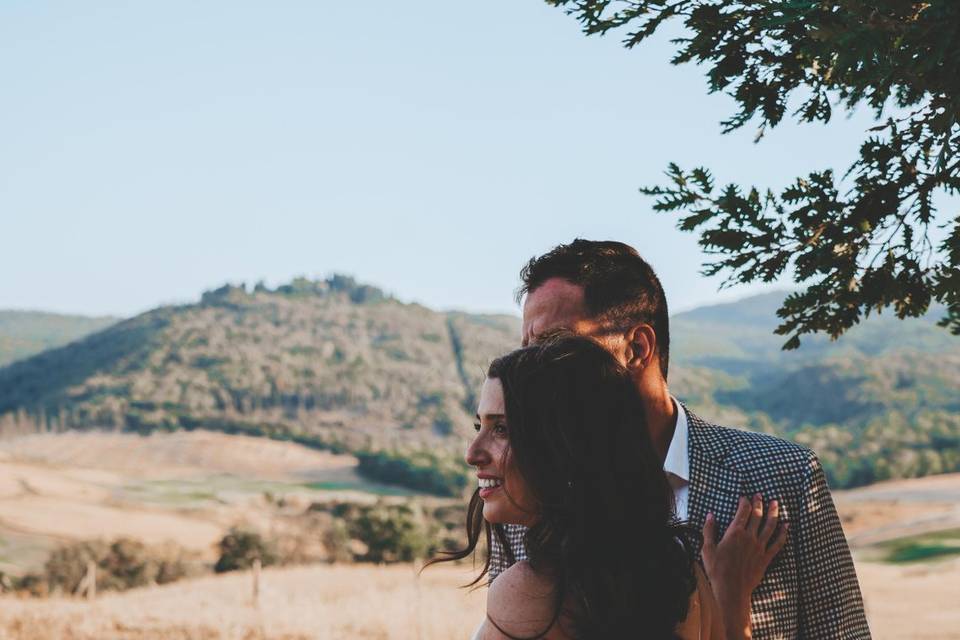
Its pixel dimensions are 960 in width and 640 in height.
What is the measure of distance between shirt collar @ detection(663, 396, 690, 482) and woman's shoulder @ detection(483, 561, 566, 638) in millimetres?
984

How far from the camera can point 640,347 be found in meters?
2.88

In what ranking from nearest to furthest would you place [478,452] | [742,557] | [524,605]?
[524,605]
[478,452]
[742,557]

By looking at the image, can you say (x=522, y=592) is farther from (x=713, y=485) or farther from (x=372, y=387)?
(x=372, y=387)

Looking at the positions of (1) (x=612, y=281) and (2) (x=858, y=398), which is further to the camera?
(2) (x=858, y=398)

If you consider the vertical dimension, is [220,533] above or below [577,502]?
below

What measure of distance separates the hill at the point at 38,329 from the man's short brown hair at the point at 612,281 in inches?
6479

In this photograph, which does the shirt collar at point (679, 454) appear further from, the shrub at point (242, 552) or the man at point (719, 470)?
the shrub at point (242, 552)

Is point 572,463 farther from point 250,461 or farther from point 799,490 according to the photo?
point 250,461

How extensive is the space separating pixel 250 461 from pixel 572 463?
304 feet

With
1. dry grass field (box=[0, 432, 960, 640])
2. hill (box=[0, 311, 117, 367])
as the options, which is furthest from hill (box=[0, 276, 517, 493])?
hill (box=[0, 311, 117, 367])

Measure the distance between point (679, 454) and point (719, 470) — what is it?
0.36 feet

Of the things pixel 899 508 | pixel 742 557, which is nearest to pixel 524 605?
pixel 742 557

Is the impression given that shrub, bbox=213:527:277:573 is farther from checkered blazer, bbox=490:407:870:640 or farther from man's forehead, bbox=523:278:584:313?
checkered blazer, bbox=490:407:870:640

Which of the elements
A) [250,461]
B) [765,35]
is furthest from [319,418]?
[765,35]
